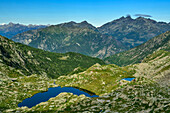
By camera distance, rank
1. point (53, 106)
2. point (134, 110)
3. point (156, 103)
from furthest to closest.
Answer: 1. point (53, 106)
2. point (156, 103)
3. point (134, 110)

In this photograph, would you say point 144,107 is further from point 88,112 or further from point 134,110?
point 88,112

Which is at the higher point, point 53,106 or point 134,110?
point 134,110

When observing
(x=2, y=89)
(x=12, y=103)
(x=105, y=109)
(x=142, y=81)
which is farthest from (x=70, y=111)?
(x=2, y=89)

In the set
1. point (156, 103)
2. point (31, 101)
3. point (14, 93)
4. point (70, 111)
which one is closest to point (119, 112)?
point (156, 103)

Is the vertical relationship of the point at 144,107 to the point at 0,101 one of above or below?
above

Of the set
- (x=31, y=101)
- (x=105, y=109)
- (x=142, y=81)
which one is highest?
(x=142, y=81)

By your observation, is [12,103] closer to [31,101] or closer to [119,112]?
[31,101]

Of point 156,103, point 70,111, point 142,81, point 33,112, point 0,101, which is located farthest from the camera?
point 142,81

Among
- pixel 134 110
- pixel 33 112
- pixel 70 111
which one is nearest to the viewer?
pixel 134 110

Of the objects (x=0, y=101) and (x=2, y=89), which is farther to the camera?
(x=2, y=89)
